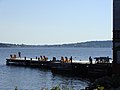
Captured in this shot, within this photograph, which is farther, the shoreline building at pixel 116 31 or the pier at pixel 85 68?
the pier at pixel 85 68

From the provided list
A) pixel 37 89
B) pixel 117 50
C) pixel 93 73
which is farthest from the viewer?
pixel 93 73

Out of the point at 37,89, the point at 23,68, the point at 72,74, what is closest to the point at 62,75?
the point at 72,74

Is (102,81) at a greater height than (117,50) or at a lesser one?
lesser

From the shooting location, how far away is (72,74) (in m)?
60.8

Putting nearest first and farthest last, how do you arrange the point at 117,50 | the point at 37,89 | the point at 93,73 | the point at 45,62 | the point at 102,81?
the point at 102,81 → the point at 117,50 → the point at 37,89 → the point at 93,73 → the point at 45,62

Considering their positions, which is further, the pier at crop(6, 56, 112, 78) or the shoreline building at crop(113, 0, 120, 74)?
the pier at crop(6, 56, 112, 78)

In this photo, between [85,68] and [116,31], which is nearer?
[116,31]

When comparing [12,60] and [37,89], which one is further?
[12,60]

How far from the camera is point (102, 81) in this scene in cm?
3475

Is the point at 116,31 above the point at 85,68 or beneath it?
above

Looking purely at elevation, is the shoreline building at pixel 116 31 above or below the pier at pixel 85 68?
above

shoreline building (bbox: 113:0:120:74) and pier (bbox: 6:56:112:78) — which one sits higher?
shoreline building (bbox: 113:0:120:74)

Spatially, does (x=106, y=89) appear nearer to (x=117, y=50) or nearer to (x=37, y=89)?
(x=117, y=50)

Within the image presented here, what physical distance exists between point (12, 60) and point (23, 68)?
28.5ft
